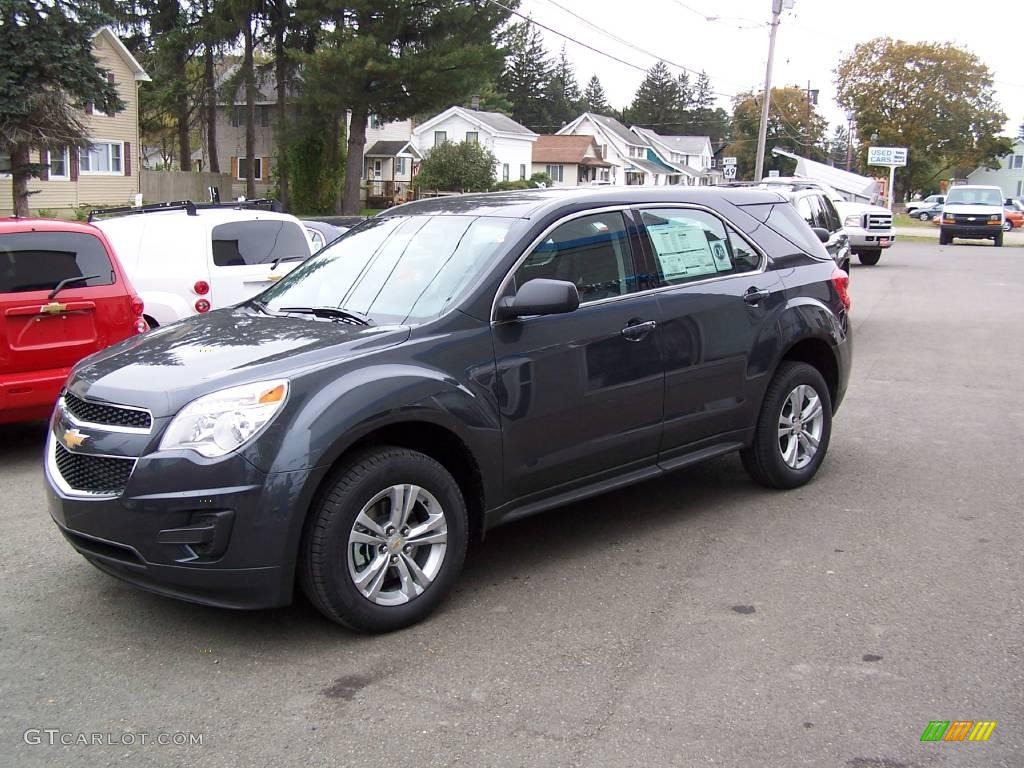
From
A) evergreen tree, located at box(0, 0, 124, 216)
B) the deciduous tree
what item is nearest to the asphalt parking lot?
evergreen tree, located at box(0, 0, 124, 216)

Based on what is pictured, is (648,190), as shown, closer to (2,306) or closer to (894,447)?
(894,447)

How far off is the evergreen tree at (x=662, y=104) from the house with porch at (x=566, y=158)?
48.1 meters

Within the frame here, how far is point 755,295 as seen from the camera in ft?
19.7

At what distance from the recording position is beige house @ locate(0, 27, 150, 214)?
134 ft

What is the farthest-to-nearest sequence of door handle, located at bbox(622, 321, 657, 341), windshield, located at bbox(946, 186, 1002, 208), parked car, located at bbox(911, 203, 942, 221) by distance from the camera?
parked car, located at bbox(911, 203, 942, 221)
windshield, located at bbox(946, 186, 1002, 208)
door handle, located at bbox(622, 321, 657, 341)

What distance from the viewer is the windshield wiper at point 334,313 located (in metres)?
4.84

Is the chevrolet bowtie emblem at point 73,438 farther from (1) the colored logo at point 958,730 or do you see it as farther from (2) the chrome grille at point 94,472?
(1) the colored logo at point 958,730

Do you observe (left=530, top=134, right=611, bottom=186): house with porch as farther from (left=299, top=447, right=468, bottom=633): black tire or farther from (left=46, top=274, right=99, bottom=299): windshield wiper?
(left=299, top=447, right=468, bottom=633): black tire

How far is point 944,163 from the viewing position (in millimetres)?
89625

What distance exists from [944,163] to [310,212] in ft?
213

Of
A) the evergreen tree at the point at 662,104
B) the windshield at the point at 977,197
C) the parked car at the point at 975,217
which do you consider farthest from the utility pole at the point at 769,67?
the evergreen tree at the point at 662,104

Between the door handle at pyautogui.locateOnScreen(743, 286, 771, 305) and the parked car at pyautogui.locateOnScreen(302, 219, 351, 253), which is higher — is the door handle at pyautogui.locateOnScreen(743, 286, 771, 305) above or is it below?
below

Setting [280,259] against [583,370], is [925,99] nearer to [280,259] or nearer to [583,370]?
[280,259]

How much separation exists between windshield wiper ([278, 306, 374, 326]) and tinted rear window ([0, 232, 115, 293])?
2.85 meters
